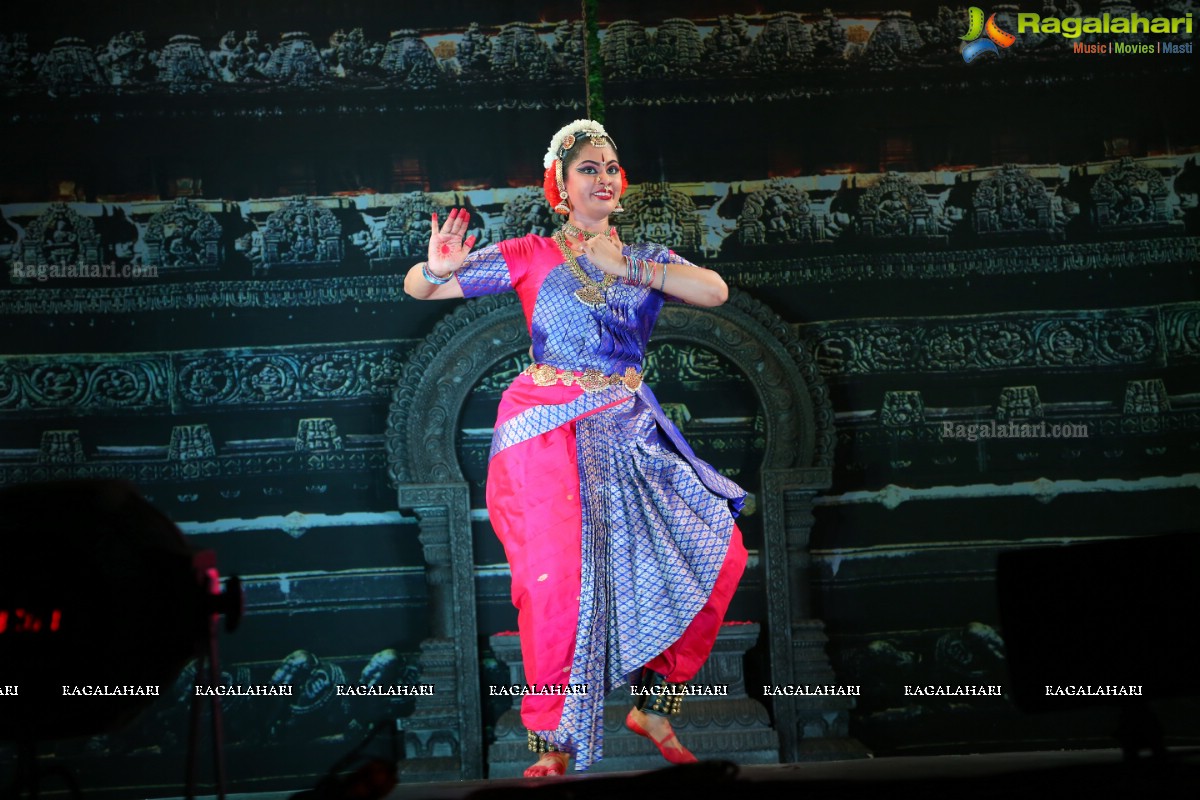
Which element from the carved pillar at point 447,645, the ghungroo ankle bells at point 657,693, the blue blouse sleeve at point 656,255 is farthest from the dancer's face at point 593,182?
the ghungroo ankle bells at point 657,693

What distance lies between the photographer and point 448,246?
309 centimetres

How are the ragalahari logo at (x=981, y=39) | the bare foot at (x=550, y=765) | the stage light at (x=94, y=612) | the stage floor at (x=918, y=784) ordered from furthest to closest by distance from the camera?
1. the ragalahari logo at (x=981, y=39)
2. the bare foot at (x=550, y=765)
3. the stage light at (x=94, y=612)
4. the stage floor at (x=918, y=784)

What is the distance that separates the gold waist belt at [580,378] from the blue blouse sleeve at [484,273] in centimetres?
25

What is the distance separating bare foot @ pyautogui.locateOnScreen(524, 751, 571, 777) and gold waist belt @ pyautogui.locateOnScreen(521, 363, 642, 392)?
947 mm

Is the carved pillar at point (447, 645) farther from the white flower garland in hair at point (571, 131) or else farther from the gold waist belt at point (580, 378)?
the white flower garland in hair at point (571, 131)

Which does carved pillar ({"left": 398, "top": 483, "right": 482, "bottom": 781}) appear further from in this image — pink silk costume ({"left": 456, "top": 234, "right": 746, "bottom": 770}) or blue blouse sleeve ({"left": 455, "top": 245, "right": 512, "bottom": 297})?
blue blouse sleeve ({"left": 455, "top": 245, "right": 512, "bottom": 297})

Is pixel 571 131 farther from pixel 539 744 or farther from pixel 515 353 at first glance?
pixel 539 744

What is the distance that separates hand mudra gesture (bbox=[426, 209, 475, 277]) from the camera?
3.09 metres

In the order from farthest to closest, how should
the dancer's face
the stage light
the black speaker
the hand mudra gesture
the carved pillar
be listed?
1. the carved pillar
2. the dancer's face
3. the hand mudra gesture
4. the black speaker
5. the stage light

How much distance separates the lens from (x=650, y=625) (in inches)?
119

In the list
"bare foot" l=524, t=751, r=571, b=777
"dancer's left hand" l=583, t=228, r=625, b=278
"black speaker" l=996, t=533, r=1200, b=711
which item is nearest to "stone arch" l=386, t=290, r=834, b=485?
"dancer's left hand" l=583, t=228, r=625, b=278

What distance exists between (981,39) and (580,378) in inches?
85.9

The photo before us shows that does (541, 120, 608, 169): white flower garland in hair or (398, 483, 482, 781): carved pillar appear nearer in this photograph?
Result: (541, 120, 608, 169): white flower garland in hair

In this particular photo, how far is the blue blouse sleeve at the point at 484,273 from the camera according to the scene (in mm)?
3182
